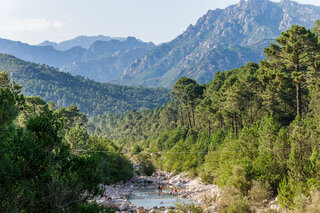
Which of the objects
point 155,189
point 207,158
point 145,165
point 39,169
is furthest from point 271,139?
point 145,165

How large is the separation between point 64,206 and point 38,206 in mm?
1255

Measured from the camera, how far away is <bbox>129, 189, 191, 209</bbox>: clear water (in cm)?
4791

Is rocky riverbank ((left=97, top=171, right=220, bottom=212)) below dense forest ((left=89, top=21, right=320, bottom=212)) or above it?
below

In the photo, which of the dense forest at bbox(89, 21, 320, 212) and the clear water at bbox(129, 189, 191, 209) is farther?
the clear water at bbox(129, 189, 191, 209)

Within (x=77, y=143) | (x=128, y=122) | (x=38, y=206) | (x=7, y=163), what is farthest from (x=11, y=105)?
(x=128, y=122)

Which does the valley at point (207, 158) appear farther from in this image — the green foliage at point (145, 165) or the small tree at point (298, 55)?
the green foliage at point (145, 165)

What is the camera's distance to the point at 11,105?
1719 cm

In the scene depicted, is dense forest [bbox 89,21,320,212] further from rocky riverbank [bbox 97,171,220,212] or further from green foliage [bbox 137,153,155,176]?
rocky riverbank [bbox 97,171,220,212]

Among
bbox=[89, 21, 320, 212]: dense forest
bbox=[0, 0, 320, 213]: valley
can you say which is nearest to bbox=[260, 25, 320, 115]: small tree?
bbox=[89, 21, 320, 212]: dense forest

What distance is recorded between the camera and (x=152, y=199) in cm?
5331

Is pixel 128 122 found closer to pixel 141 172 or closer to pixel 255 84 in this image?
pixel 141 172

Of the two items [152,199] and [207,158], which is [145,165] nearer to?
[207,158]

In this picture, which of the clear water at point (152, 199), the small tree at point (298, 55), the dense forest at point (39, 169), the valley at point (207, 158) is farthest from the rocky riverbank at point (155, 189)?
the dense forest at point (39, 169)

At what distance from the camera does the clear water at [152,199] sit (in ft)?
157
